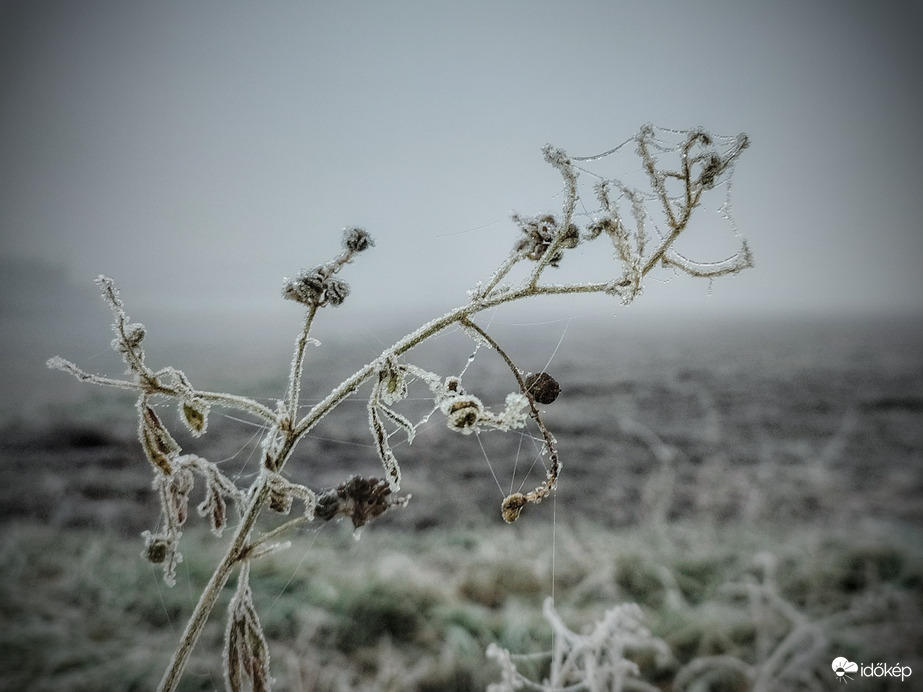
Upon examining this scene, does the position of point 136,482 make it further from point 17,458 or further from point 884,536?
point 884,536

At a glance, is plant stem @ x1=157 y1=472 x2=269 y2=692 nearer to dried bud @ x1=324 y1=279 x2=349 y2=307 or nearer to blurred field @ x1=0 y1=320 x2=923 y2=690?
dried bud @ x1=324 y1=279 x2=349 y2=307

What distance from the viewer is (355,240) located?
0.22m

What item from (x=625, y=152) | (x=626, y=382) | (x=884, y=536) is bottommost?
(x=884, y=536)

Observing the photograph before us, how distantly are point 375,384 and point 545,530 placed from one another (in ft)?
3.49

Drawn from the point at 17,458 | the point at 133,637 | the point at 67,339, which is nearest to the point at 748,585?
the point at 133,637

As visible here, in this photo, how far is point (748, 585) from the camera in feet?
3.14

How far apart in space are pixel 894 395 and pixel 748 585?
1055mm

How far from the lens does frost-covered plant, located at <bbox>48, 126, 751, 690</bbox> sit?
21 centimetres
